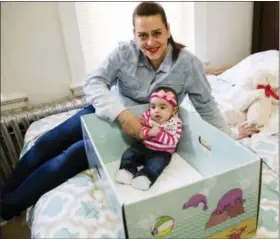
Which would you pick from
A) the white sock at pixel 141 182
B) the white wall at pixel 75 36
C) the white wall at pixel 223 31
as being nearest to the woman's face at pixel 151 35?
the white sock at pixel 141 182

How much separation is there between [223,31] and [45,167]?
1.61 metres

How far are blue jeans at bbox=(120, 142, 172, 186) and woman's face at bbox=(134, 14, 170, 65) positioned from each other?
0.35 m

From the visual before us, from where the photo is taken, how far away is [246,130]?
1235mm

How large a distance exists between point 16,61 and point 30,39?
15 cm

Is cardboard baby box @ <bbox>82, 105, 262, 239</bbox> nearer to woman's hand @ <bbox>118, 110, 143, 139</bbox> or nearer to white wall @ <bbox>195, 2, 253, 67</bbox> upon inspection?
woman's hand @ <bbox>118, 110, 143, 139</bbox>

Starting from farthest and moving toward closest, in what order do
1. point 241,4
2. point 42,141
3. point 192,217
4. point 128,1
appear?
1. point 241,4
2. point 128,1
3. point 42,141
4. point 192,217

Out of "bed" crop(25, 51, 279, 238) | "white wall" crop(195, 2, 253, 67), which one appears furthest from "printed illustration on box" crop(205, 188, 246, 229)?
"white wall" crop(195, 2, 253, 67)

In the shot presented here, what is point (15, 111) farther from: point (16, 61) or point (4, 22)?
point (4, 22)

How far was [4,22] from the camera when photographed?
1.51m

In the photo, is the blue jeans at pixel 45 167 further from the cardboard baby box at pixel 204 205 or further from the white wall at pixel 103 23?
the white wall at pixel 103 23

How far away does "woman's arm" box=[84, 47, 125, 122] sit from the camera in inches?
39.3

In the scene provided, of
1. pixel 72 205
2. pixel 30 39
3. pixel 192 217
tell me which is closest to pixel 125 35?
pixel 30 39

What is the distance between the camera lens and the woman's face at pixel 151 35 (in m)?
1.00

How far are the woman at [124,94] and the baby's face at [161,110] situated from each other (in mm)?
72
